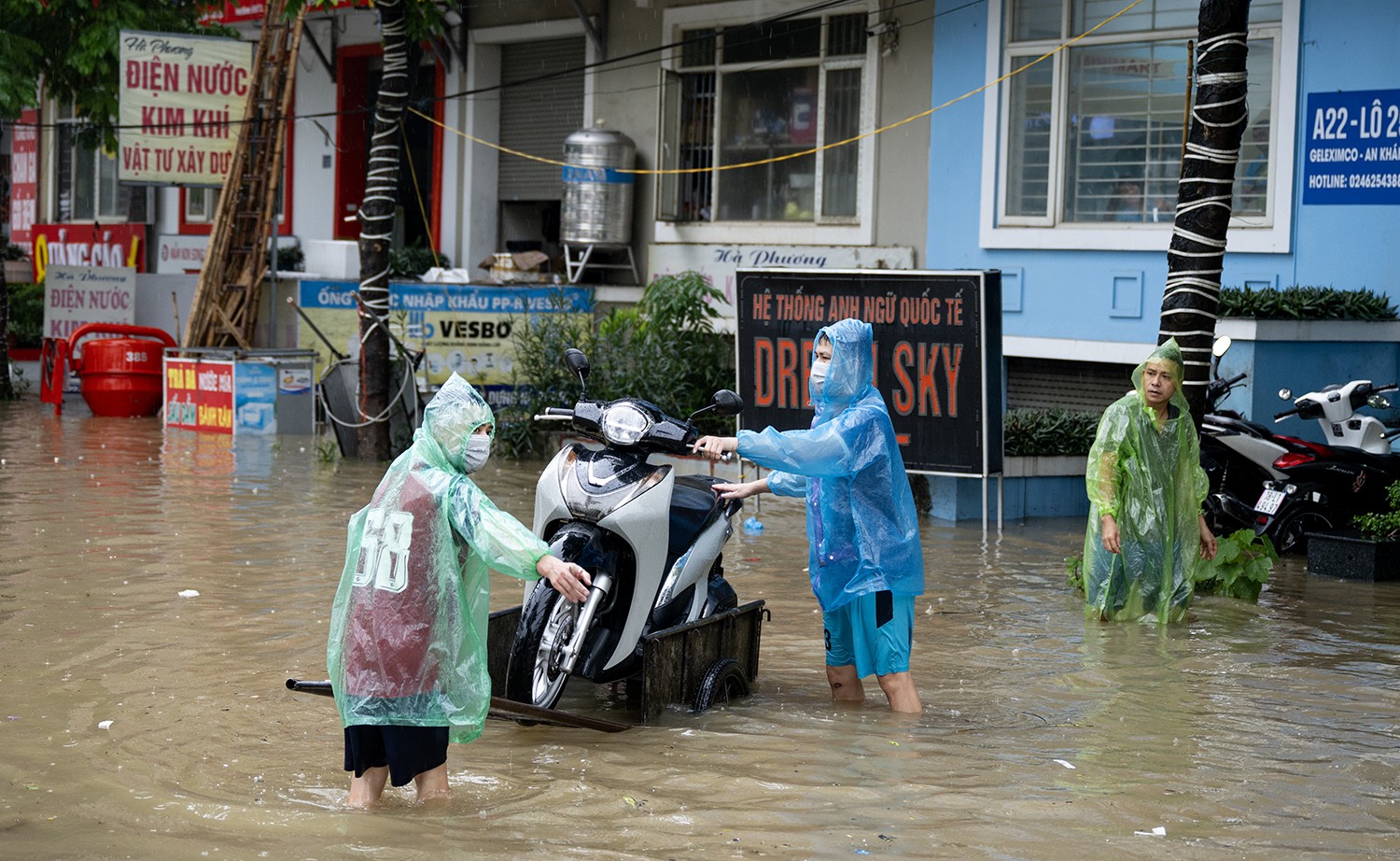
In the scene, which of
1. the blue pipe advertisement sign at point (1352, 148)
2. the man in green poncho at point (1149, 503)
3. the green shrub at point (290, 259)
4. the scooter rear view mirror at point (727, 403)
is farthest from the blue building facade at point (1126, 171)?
the green shrub at point (290, 259)

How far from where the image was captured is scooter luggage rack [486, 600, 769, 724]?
5.94 m

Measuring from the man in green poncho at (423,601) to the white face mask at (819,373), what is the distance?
1.77 meters

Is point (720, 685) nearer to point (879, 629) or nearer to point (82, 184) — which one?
point (879, 629)

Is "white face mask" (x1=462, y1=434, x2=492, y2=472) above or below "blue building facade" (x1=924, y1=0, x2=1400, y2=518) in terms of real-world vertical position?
below

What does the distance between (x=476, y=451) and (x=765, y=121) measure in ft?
40.7

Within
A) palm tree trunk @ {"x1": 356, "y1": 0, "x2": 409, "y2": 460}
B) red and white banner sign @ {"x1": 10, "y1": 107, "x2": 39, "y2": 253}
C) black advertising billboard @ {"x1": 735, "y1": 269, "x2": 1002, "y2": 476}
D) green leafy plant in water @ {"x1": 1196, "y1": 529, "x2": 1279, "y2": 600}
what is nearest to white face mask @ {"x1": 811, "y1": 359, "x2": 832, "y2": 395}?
green leafy plant in water @ {"x1": 1196, "y1": 529, "x2": 1279, "y2": 600}

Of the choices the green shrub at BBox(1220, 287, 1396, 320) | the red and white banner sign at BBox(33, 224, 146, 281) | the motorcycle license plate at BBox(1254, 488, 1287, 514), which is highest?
the red and white banner sign at BBox(33, 224, 146, 281)

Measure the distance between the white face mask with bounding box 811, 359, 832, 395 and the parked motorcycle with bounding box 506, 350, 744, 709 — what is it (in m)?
0.37

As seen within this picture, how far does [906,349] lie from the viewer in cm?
1152

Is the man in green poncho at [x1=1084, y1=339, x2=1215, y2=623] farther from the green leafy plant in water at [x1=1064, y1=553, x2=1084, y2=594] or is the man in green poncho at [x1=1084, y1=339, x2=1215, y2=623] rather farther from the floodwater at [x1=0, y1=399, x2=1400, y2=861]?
the green leafy plant in water at [x1=1064, y1=553, x2=1084, y2=594]

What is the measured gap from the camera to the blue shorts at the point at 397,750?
15.8 ft

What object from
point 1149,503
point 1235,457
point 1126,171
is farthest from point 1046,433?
point 1149,503

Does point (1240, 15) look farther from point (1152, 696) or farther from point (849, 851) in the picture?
point (849, 851)

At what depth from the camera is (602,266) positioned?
17750 mm
